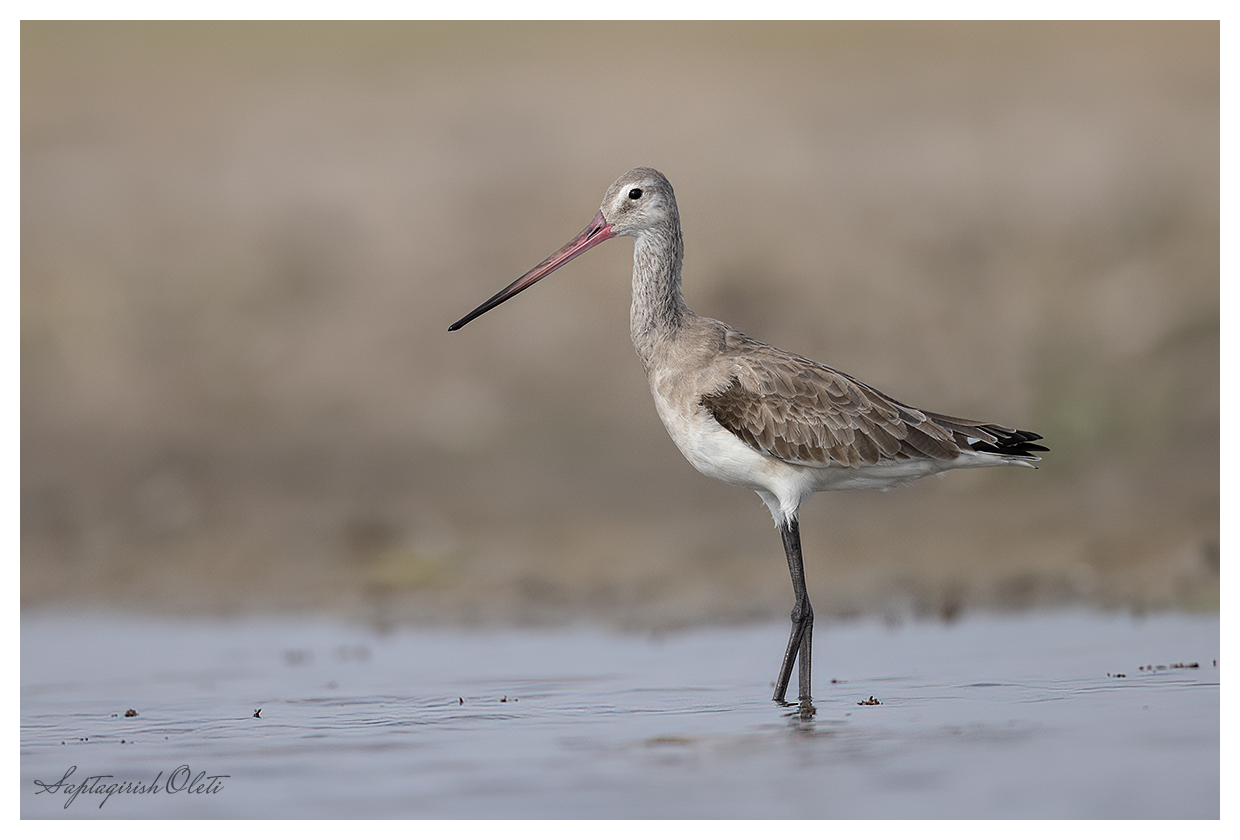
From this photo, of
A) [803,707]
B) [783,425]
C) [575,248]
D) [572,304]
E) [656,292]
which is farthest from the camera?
[572,304]

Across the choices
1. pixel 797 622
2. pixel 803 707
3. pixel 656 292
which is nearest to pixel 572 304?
pixel 656 292

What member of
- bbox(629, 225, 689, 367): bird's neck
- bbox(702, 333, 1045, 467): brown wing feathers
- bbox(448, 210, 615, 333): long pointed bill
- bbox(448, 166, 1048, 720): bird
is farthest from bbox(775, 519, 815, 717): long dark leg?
bbox(448, 210, 615, 333): long pointed bill

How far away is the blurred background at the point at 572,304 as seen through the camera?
12602 mm

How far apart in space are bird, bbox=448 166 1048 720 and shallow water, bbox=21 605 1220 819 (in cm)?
86

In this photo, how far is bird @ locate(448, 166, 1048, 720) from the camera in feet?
30.1

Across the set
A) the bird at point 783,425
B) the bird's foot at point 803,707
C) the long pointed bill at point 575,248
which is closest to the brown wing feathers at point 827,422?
the bird at point 783,425

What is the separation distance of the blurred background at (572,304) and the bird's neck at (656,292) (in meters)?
2.60

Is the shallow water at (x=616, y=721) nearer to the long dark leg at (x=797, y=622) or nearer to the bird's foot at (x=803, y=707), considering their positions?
the bird's foot at (x=803, y=707)

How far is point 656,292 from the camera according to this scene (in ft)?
32.0

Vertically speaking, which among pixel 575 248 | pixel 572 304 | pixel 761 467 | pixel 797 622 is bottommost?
pixel 797 622

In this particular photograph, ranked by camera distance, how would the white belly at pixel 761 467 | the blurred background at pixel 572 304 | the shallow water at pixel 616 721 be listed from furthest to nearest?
the blurred background at pixel 572 304 → the white belly at pixel 761 467 → the shallow water at pixel 616 721

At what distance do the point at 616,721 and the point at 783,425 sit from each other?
1900 millimetres

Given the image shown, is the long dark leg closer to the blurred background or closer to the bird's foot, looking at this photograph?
the bird's foot

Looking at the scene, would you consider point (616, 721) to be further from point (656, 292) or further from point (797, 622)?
point (656, 292)
